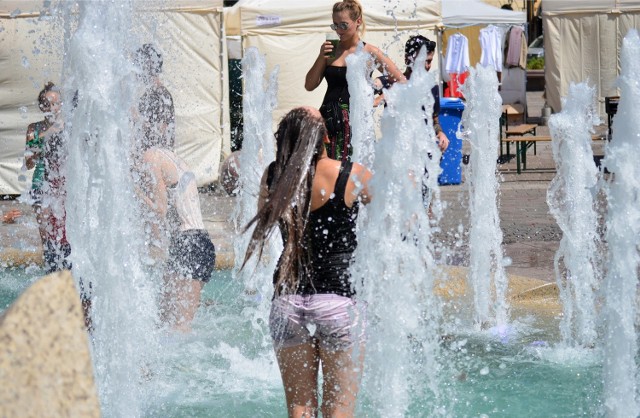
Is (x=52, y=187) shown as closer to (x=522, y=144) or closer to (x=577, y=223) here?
(x=577, y=223)

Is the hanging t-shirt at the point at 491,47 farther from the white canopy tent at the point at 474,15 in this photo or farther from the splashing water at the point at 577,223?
the splashing water at the point at 577,223

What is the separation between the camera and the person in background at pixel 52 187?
499cm

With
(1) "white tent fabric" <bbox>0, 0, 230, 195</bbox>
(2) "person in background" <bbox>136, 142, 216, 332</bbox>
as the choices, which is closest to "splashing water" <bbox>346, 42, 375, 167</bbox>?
(2) "person in background" <bbox>136, 142, 216, 332</bbox>

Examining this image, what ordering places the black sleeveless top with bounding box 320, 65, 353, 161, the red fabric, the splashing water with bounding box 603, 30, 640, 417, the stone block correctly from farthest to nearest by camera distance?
the red fabric, the black sleeveless top with bounding box 320, 65, 353, 161, the splashing water with bounding box 603, 30, 640, 417, the stone block

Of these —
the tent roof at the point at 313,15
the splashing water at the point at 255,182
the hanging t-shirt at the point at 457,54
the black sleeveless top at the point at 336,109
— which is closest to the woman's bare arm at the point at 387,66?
the black sleeveless top at the point at 336,109

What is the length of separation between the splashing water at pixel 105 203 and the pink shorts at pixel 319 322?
131 centimetres

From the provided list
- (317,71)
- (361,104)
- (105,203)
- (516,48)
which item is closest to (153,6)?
(361,104)

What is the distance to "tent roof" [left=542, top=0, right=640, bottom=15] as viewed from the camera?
16406mm

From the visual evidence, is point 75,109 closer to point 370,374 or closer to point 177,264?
point 177,264

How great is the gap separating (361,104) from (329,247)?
15.1 feet

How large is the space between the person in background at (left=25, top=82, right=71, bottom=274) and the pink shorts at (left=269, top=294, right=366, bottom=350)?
5.62 ft

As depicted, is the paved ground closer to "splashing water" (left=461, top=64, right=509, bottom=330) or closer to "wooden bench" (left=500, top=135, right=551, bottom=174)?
"wooden bench" (left=500, top=135, right=551, bottom=174)

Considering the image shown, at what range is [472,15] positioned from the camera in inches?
626

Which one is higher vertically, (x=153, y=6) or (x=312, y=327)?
(x=153, y=6)
